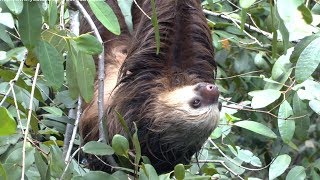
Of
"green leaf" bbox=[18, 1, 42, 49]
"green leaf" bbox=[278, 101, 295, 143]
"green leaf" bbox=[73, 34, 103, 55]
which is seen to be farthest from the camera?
"green leaf" bbox=[278, 101, 295, 143]

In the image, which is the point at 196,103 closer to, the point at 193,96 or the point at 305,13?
the point at 193,96

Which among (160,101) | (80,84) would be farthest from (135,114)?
(80,84)

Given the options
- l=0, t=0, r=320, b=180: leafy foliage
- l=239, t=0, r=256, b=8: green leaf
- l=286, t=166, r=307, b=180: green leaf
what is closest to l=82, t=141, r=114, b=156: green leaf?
l=0, t=0, r=320, b=180: leafy foliage

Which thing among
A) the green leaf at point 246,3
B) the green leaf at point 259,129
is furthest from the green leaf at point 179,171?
the green leaf at point 259,129

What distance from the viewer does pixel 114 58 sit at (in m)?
4.59

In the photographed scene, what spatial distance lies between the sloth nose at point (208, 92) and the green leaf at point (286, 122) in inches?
13.9

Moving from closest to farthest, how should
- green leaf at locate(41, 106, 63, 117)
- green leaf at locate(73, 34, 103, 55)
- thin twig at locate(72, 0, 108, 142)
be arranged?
1. green leaf at locate(73, 34, 103, 55)
2. thin twig at locate(72, 0, 108, 142)
3. green leaf at locate(41, 106, 63, 117)

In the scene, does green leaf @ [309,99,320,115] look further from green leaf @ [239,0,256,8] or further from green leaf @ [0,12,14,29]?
green leaf @ [0,12,14,29]

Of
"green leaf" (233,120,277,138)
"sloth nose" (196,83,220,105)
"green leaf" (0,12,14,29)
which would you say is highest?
"green leaf" (0,12,14,29)

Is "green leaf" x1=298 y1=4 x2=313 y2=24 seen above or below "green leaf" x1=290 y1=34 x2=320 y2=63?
above

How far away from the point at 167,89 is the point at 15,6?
1.86 meters

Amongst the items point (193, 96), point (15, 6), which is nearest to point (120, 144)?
point (15, 6)

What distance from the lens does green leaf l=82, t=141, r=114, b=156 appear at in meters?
3.07

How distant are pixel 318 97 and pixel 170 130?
35.8 inches
